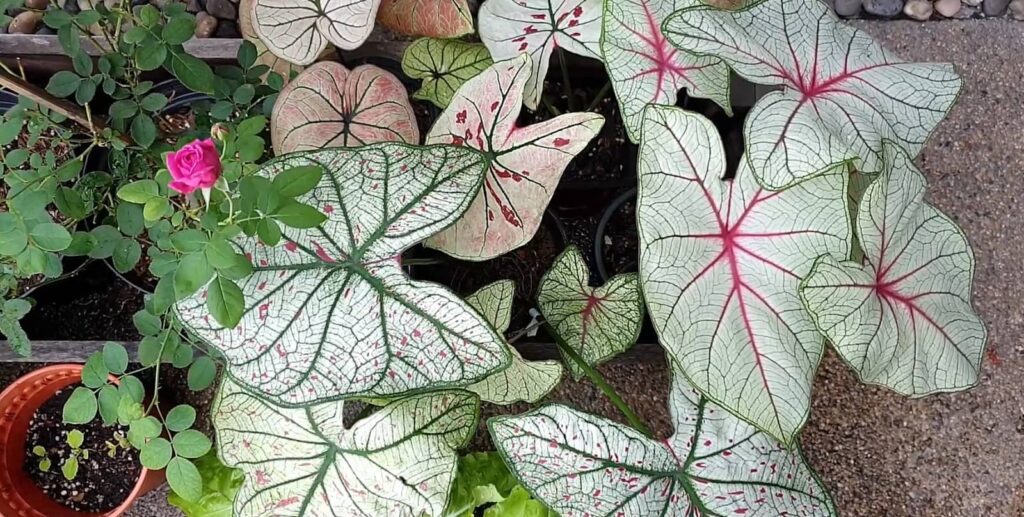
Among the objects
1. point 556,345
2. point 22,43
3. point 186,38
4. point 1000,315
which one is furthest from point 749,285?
point 22,43

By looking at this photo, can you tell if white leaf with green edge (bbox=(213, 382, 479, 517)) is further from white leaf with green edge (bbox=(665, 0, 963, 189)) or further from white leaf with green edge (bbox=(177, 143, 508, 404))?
white leaf with green edge (bbox=(665, 0, 963, 189))

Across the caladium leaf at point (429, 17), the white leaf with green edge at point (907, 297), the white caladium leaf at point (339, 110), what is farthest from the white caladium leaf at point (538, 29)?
the white leaf with green edge at point (907, 297)

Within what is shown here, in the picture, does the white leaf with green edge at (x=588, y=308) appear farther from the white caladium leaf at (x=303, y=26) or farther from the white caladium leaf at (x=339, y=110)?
the white caladium leaf at (x=303, y=26)

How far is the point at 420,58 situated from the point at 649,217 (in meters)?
0.55

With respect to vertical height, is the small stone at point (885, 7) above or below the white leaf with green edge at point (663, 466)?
above

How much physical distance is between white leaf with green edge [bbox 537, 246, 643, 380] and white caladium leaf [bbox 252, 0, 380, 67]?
19.0 inches

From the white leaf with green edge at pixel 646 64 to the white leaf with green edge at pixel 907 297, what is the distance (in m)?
0.25

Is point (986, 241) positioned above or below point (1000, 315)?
above

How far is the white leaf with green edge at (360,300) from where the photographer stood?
90 cm

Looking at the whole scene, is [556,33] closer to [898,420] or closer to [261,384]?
[261,384]

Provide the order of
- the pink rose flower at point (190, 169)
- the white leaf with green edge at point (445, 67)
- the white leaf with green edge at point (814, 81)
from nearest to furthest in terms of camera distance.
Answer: the pink rose flower at point (190, 169) < the white leaf with green edge at point (814, 81) < the white leaf with green edge at point (445, 67)

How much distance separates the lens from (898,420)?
170 cm

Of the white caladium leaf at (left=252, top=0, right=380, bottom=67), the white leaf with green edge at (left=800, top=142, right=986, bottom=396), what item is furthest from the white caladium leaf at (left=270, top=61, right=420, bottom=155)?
the white leaf with green edge at (left=800, top=142, right=986, bottom=396)

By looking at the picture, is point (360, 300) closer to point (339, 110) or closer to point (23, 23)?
point (339, 110)
